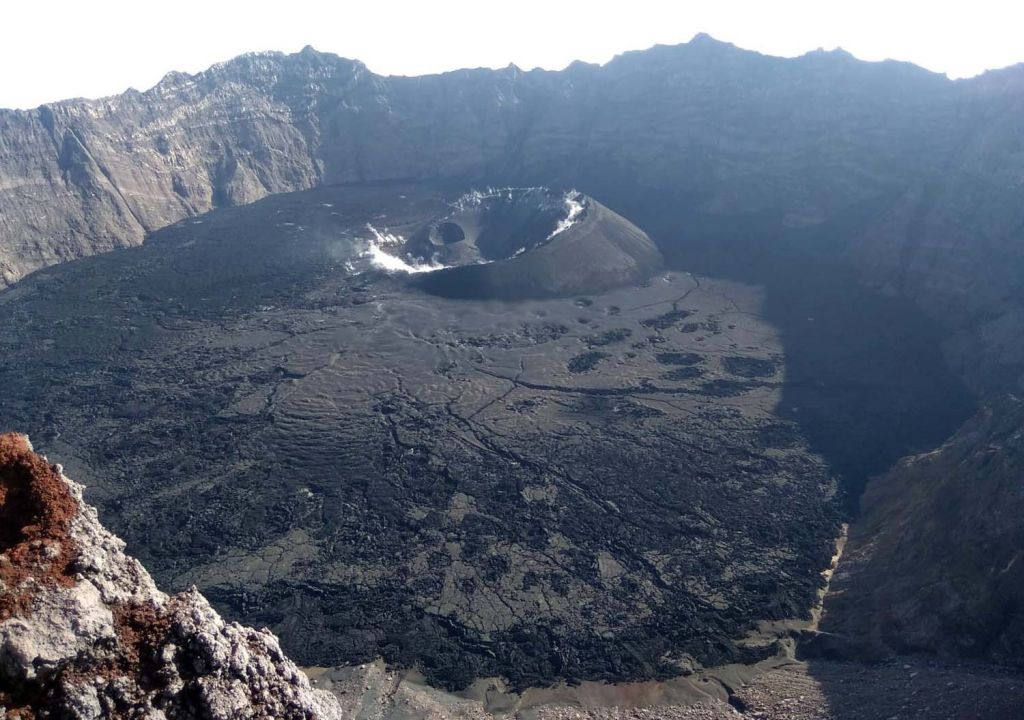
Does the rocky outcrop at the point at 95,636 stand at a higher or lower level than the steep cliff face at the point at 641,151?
lower

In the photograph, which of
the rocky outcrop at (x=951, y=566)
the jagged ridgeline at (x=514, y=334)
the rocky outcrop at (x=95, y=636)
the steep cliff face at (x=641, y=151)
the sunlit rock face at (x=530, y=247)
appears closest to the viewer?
the rocky outcrop at (x=95, y=636)

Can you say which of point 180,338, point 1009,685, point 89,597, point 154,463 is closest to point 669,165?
point 180,338

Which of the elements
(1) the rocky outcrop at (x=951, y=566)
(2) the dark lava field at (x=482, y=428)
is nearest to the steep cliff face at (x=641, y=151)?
(2) the dark lava field at (x=482, y=428)

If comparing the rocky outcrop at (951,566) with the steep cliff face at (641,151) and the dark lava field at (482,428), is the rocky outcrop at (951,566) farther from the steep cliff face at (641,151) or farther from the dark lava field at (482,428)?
the steep cliff face at (641,151)

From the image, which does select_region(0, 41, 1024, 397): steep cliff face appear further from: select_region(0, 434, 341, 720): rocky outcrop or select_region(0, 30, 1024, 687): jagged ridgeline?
select_region(0, 434, 341, 720): rocky outcrop

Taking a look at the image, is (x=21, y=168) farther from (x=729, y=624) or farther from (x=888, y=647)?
(x=888, y=647)

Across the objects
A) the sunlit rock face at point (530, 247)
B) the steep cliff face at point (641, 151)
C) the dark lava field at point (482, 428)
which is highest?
the steep cliff face at point (641, 151)

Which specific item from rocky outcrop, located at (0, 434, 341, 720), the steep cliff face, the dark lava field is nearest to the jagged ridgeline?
the dark lava field

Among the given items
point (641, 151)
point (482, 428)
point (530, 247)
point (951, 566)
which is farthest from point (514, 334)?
point (641, 151)
